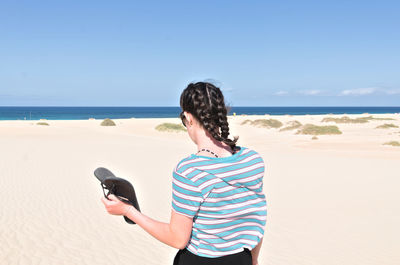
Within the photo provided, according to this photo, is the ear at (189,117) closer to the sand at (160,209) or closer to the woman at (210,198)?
the woman at (210,198)

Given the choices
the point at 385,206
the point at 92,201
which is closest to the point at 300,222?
the point at 385,206

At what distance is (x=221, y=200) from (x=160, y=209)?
23.2ft

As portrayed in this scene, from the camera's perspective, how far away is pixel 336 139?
2453cm

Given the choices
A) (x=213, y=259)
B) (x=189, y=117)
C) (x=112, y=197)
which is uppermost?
(x=189, y=117)

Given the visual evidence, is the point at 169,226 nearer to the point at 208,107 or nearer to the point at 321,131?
the point at 208,107

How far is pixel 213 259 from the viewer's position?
71.3 inches

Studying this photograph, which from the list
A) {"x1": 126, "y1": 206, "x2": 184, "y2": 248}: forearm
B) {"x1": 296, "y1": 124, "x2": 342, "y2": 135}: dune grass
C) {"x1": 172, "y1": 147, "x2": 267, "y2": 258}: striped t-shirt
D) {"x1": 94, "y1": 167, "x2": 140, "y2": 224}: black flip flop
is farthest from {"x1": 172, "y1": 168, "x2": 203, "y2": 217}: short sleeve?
{"x1": 296, "y1": 124, "x2": 342, "y2": 135}: dune grass

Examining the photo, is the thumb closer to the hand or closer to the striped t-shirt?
the hand

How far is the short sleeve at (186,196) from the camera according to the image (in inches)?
64.4

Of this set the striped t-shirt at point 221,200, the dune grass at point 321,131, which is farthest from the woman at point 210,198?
the dune grass at point 321,131

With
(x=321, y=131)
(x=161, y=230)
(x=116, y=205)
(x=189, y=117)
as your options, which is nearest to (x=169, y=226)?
(x=161, y=230)

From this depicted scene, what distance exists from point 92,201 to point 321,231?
521 cm

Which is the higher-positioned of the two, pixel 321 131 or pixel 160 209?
pixel 321 131

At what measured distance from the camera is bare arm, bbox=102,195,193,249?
1685mm
